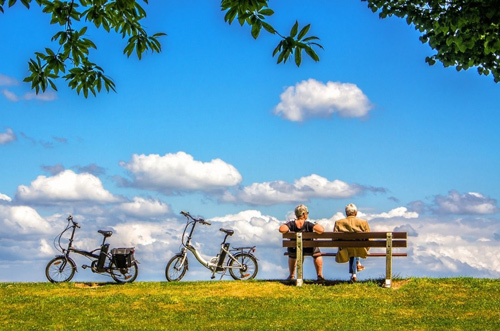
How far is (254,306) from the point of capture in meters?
15.6

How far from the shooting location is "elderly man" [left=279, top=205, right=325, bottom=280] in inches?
732

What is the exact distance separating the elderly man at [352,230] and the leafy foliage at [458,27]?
487 cm

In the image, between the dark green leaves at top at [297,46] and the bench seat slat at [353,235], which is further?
the bench seat slat at [353,235]

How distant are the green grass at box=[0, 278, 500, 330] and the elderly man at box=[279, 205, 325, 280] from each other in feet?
1.94

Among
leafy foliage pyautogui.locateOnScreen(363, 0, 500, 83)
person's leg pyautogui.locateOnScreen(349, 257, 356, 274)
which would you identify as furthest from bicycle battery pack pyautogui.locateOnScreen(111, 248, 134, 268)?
leafy foliage pyautogui.locateOnScreen(363, 0, 500, 83)

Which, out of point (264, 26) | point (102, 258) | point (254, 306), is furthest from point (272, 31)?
point (102, 258)

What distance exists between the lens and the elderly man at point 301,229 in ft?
61.0

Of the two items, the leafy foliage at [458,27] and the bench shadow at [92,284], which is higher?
the leafy foliage at [458,27]

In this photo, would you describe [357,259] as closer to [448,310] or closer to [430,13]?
[448,310]

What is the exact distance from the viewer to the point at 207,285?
60.4 ft

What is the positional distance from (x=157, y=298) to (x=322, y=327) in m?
4.99

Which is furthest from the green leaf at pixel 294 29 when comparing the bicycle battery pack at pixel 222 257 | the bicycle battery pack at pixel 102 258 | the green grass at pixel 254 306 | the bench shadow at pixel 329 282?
the bicycle battery pack at pixel 102 258

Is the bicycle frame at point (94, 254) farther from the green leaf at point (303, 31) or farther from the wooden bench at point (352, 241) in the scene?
the green leaf at point (303, 31)

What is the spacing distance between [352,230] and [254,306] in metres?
4.30
